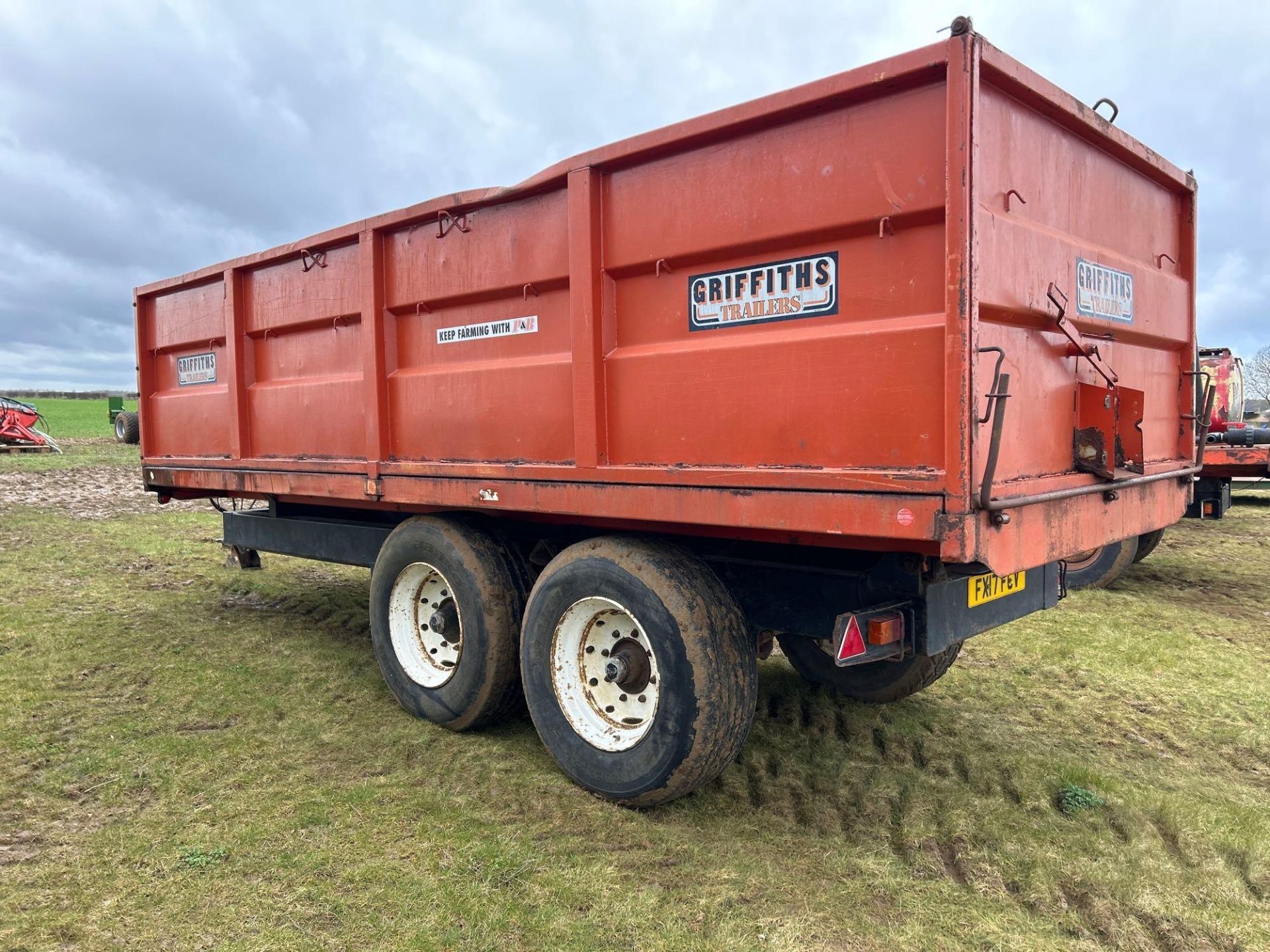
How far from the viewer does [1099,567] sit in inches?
280

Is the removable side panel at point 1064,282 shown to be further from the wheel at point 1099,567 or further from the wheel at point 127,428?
the wheel at point 127,428

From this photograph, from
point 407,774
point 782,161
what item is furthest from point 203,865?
point 782,161

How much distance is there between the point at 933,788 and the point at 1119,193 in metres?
2.57

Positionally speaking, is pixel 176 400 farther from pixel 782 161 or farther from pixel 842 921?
pixel 842 921

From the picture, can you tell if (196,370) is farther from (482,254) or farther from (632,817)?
(632,817)

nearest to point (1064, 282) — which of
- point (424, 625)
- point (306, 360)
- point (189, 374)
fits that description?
point (424, 625)

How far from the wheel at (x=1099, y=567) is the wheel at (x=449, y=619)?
515cm

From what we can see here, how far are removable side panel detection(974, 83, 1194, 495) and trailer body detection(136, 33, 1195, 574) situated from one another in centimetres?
1

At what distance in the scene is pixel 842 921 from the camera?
2.62 metres

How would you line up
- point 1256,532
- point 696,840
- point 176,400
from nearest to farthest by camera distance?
point 696,840 < point 176,400 < point 1256,532

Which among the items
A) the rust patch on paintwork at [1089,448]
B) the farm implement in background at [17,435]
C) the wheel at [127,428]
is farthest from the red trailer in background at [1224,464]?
the farm implement in background at [17,435]

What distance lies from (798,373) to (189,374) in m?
Answer: 4.77

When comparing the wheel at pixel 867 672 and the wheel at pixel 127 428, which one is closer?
the wheel at pixel 867 672

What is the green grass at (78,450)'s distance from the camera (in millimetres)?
17281
